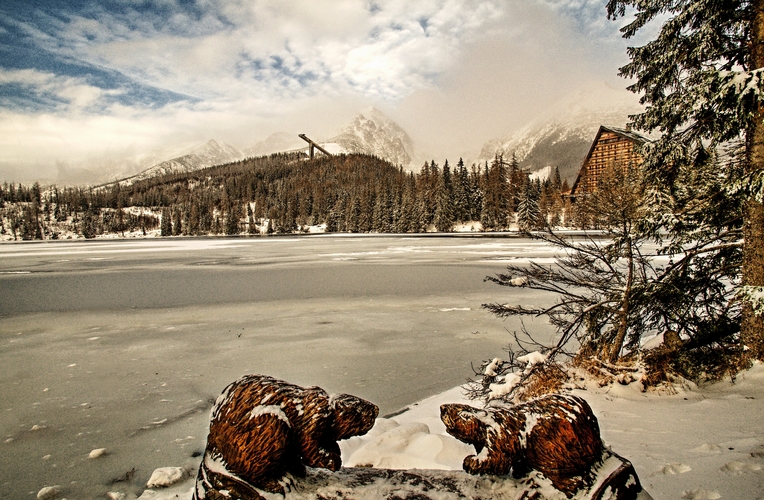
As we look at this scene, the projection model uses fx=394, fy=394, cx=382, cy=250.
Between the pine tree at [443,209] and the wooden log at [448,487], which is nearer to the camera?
the wooden log at [448,487]

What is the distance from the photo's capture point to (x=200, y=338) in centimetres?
820

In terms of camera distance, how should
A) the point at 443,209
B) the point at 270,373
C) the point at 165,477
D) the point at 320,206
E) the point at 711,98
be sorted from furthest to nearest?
the point at 320,206 → the point at 443,209 → the point at 270,373 → the point at 711,98 → the point at 165,477

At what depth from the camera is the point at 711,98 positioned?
3.90 meters

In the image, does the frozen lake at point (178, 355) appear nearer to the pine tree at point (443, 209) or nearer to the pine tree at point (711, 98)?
the pine tree at point (711, 98)

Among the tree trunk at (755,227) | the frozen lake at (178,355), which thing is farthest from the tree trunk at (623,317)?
the frozen lake at (178,355)

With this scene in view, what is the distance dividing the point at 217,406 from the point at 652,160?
19.4 feet

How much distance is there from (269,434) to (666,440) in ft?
10.6

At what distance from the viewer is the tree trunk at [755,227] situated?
427cm

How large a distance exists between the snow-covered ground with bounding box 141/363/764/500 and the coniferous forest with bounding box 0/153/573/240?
2.42 m

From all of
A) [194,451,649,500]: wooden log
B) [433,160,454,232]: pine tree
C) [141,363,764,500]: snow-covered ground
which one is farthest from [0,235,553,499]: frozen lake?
[433,160,454,232]: pine tree

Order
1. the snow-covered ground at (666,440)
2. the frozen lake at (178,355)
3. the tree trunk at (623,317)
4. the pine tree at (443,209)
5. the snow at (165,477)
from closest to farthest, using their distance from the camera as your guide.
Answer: the snow-covered ground at (666,440) → the snow at (165,477) → the frozen lake at (178,355) → the tree trunk at (623,317) → the pine tree at (443,209)

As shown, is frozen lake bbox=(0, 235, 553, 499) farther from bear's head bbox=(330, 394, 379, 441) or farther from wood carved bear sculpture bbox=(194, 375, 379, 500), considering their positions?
bear's head bbox=(330, 394, 379, 441)

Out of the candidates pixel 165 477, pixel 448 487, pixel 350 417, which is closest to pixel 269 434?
pixel 350 417

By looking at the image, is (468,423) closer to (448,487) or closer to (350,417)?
(448,487)
